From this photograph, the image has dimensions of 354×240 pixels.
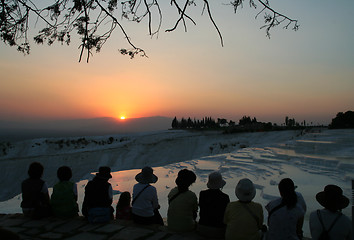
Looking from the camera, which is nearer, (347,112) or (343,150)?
(343,150)

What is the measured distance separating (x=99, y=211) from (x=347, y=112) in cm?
3116

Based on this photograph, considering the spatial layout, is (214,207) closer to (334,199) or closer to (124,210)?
(334,199)

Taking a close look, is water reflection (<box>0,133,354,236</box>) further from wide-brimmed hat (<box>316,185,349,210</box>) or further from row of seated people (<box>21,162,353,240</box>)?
wide-brimmed hat (<box>316,185,349,210</box>)

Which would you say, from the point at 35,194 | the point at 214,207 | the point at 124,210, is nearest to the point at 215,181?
the point at 214,207

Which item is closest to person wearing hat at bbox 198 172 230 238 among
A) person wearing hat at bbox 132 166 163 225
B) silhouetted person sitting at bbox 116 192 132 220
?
person wearing hat at bbox 132 166 163 225

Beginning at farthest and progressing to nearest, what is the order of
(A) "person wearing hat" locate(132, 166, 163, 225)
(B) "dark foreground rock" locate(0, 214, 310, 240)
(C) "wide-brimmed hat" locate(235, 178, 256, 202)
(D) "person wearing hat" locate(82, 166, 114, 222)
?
(D) "person wearing hat" locate(82, 166, 114, 222)
(A) "person wearing hat" locate(132, 166, 163, 225)
(B) "dark foreground rock" locate(0, 214, 310, 240)
(C) "wide-brimmed hat" locate(235, 178, 256, 202)

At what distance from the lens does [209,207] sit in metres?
3.53

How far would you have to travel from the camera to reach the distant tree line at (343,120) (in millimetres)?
26953

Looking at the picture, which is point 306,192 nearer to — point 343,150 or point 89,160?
point 343,150

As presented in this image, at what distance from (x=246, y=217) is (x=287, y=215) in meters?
0.46

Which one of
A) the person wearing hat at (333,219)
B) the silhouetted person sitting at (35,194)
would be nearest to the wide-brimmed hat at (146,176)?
the silhouetted person sitting at (35,194)

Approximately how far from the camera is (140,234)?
375cm

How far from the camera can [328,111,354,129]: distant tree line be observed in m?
27.0

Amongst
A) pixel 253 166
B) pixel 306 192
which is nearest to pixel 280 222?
pixel 306 192
